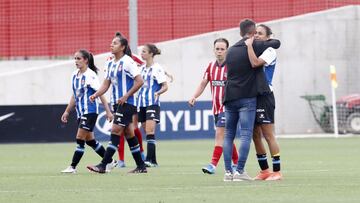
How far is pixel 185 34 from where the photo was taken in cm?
3288

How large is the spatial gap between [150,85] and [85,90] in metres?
2.55

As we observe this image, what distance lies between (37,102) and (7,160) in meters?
10.8

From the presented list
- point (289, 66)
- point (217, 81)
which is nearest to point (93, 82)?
point (217, 81)

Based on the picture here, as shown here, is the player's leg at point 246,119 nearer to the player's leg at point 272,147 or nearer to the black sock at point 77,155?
the player's leg at point 272,147

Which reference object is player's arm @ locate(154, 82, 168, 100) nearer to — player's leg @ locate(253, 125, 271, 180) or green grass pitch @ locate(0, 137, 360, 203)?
green grass pitch @ locate(0, 137, 360, 203)

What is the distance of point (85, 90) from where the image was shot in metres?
16.4

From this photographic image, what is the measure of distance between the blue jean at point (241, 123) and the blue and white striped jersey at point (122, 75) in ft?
6.85

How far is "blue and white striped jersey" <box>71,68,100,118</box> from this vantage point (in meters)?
16.2

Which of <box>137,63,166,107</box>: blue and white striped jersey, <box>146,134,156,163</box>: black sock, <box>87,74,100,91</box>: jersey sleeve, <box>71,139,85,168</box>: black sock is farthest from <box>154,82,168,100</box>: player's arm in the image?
<box>71,139,85,168</box>: black sock

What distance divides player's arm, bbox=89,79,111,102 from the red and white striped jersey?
4.92ft

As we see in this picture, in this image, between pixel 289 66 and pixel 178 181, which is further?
pixel 289 66

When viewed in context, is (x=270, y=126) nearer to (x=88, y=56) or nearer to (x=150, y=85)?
(x=88, y=56)

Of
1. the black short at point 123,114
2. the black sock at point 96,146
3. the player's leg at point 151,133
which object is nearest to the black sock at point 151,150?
the player's leg at point 151,133

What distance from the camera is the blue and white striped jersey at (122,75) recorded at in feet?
50.9
